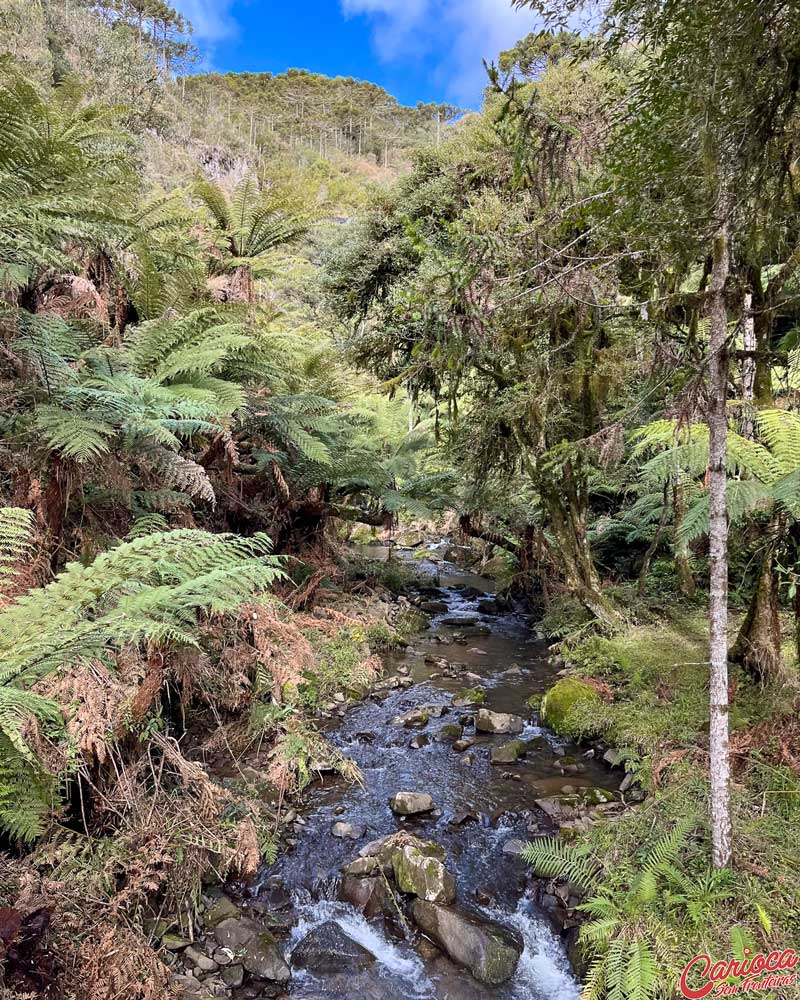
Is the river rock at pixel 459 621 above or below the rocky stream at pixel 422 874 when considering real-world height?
above

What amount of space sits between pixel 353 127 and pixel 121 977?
202ft

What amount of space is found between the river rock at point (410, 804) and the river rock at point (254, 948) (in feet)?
4.17

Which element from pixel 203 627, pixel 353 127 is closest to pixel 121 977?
pixel 203 627

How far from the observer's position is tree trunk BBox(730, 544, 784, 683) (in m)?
4.24

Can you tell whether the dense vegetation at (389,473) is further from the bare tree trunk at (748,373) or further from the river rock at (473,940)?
the river rock at (473,940)

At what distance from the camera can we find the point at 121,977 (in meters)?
2.28

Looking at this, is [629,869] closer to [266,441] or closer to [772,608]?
[772,608]

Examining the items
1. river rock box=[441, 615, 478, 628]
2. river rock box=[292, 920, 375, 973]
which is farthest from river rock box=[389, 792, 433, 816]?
river rock box=[441, 615, 478, 628]

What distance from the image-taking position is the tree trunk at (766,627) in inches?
167

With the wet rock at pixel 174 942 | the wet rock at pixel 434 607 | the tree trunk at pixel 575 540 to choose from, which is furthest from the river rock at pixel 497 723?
the wet rock at pixel 434 607

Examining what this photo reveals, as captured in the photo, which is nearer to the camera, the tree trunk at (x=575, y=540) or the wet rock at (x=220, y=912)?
the wet rock at (x=220, y=912)

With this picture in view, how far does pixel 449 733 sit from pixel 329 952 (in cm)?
236

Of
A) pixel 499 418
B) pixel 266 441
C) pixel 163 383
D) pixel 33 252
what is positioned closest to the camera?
pixel 33 252

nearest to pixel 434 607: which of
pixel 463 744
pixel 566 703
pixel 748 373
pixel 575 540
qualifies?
pixel 575 540
